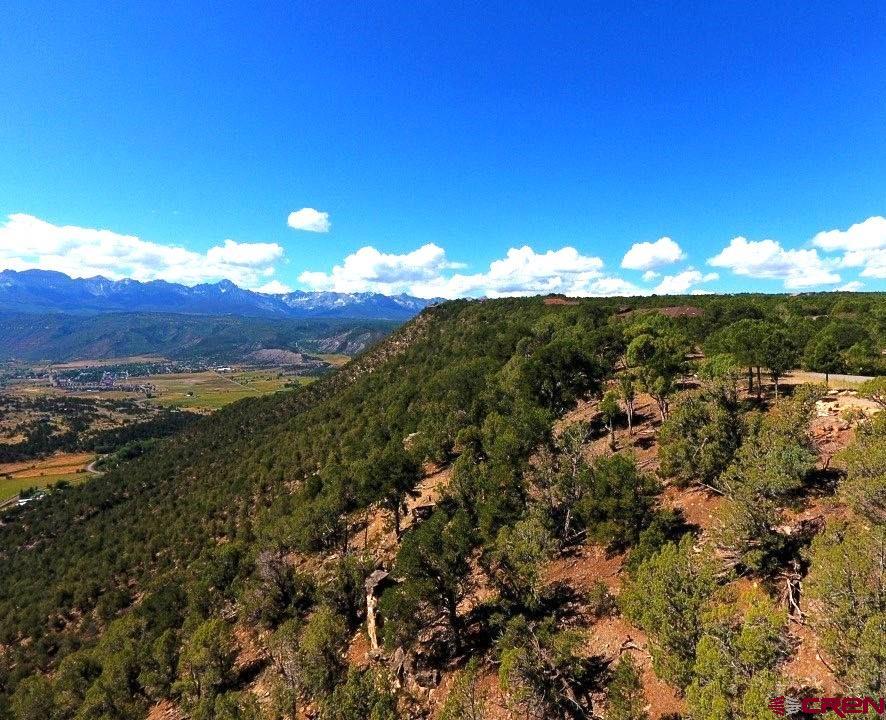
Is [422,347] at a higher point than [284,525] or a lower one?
higher

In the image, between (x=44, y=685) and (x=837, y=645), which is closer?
(x=837, y=645)

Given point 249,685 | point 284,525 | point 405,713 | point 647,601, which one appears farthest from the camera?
point 284,525

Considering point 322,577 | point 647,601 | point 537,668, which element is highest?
point 647,601

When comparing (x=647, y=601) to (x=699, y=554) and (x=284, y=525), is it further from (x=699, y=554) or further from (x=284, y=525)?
(x=284, y=525)

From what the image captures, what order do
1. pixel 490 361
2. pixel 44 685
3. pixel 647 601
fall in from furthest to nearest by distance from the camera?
pixel 490 361 < pixel 44 685 < pixel 647 601

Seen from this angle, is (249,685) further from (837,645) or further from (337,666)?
(837,645)

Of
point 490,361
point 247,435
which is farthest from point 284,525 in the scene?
point 247,435
